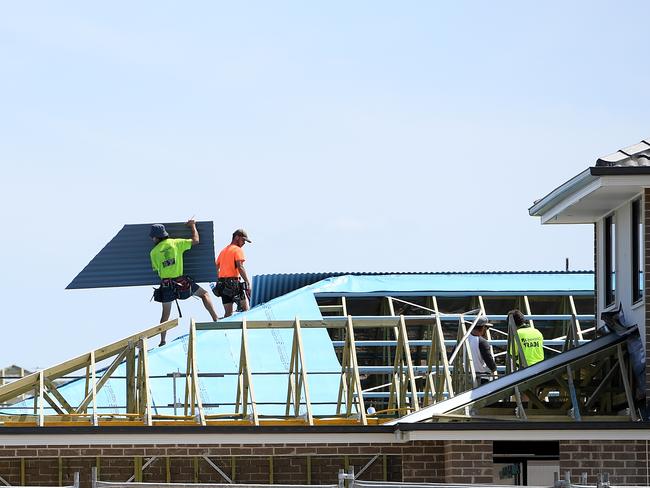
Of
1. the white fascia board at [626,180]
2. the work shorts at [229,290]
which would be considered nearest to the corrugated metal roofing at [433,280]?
the work shorts at [229,290]

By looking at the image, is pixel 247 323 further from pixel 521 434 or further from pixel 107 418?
pixel 521 434

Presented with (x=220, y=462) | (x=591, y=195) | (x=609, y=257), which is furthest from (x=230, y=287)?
(x=591, y=195)

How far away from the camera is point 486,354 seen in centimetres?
2344

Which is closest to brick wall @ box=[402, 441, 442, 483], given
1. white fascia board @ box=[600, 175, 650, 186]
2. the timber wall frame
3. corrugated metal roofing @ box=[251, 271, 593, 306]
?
the timber wall frame

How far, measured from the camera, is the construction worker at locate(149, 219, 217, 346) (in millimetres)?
25547

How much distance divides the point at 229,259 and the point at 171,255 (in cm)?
107

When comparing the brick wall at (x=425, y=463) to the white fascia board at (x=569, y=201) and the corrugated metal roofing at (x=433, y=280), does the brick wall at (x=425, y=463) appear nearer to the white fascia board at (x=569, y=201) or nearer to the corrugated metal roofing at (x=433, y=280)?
the white fascia board at (x=569, y=201)

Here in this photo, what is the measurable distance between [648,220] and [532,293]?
11.6m

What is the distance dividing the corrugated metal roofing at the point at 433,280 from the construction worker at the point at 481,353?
7700 mm

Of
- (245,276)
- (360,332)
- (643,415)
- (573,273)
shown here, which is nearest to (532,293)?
(573,273)

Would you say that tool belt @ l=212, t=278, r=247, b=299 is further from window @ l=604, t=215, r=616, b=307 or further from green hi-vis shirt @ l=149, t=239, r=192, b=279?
window @ l=604, t=215, r=616, b=307

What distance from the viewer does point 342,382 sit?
79.7 ft

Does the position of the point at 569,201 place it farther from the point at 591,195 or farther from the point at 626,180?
the point at 626,180

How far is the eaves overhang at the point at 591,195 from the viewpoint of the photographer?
65.6ft
